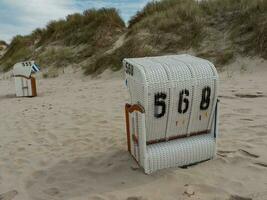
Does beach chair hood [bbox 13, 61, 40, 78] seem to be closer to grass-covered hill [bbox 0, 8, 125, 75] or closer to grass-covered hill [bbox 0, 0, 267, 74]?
grass-covered hill [bbox 0, 0, 267, 74]

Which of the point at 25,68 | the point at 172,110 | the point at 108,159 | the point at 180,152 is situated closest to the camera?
the point at 172,110

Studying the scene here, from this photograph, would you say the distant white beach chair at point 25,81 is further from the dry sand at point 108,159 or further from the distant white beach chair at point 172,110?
the distant white beach chair at point 172,110

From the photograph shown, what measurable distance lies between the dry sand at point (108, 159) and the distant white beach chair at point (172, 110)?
18 centimetres

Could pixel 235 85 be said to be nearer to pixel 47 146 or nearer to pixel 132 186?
pixel 47 146

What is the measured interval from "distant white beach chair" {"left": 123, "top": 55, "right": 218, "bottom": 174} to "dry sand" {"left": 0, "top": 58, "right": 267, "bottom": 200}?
18 centimetres

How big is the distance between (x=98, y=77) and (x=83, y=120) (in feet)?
22.1

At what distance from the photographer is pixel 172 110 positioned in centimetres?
439

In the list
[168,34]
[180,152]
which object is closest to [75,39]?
[168,34]

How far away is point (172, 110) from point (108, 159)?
118 centimetres

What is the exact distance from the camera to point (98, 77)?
13883 millimetres

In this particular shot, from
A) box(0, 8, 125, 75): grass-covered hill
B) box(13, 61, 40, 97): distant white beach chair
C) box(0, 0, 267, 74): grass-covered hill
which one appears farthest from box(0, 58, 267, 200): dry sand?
box(0, 8, 125, 75): grass-covered hill

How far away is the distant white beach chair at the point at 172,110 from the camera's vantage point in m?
4.28

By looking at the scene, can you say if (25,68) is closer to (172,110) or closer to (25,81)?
(25,81)

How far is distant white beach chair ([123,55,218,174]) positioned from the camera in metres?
4.28
